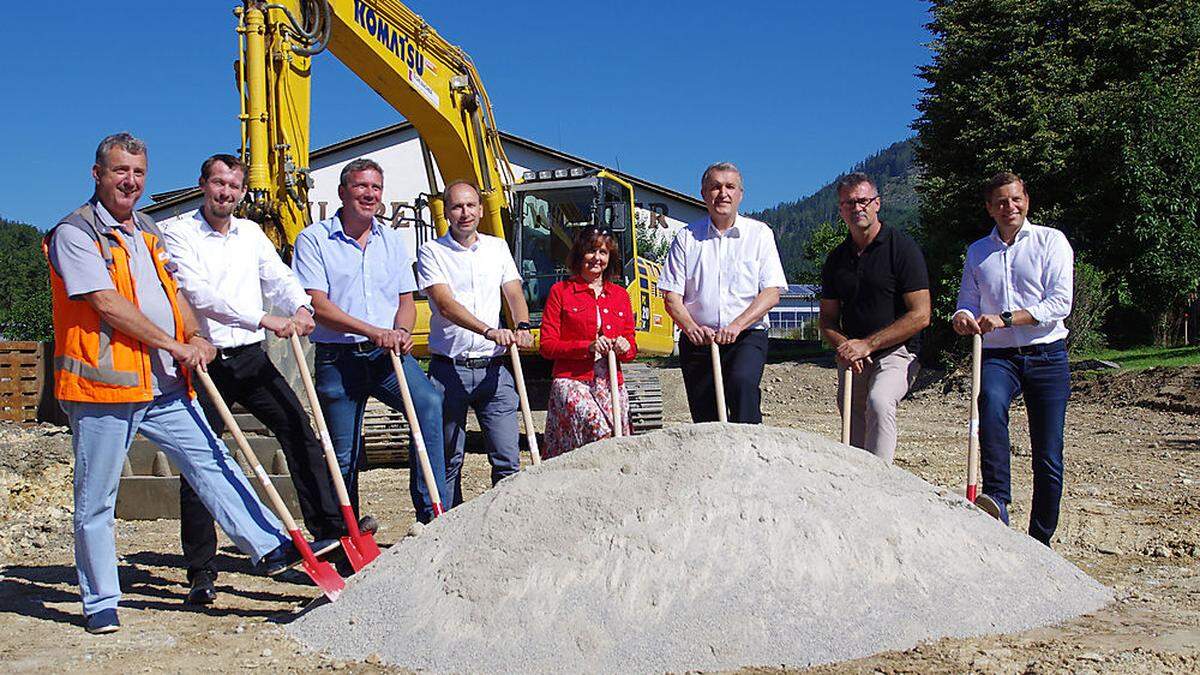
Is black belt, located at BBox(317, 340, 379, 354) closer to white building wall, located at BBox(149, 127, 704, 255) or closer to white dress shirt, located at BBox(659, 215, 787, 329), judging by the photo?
white dress shirt, located at BBox(659, 215, 787, 329)

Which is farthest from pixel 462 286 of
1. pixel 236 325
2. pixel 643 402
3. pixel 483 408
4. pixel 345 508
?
pixel 643 402

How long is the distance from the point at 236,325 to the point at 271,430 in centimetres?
51

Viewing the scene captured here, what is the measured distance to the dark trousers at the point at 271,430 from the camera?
4938 mm

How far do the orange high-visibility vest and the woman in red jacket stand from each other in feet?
5.85

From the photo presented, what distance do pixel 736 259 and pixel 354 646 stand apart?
2.59m

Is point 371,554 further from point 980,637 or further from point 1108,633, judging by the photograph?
point 1108,633

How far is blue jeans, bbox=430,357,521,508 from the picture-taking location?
5.50 meters

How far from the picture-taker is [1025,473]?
895 centimetres

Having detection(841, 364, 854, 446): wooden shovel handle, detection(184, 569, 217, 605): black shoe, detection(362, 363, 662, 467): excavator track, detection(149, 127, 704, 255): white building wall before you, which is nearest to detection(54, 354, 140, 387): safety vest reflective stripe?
detection(184, 569, 217, 605): black shoe

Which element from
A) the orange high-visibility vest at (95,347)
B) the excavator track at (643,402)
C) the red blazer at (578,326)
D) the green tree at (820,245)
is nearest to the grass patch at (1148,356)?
the excavator track at (643,402)

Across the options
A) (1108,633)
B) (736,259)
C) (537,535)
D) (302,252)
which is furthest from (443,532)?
(1108,633)

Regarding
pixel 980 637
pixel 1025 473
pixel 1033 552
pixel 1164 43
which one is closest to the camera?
pixel 980 637

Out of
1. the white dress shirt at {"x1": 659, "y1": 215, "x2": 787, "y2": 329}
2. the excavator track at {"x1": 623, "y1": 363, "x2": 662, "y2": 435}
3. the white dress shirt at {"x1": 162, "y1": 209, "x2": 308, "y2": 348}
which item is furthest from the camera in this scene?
the excavator track at {"x1": 623, "y1": 363, "x2": 662, "y2": 435}

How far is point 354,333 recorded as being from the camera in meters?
5.10
